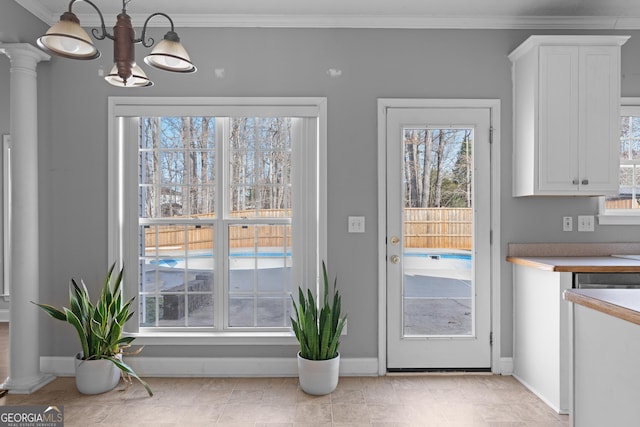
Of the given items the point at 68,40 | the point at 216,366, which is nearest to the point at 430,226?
the point at 216,366

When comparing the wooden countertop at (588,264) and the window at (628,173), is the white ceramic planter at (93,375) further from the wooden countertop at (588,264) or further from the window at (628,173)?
the window at (628,173)

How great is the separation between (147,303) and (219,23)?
2.14 m

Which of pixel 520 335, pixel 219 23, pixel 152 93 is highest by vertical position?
pixel 219 23

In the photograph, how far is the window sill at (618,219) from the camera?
3.16 meters

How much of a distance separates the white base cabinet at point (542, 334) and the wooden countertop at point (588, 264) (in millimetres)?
60

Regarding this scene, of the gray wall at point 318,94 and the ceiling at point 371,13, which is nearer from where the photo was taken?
the ceiling at point 371,13

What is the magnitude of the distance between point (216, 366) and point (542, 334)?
7.39 ft

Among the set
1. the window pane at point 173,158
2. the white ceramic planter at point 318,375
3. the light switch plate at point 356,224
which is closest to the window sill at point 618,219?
the light switch plate at point 356,224

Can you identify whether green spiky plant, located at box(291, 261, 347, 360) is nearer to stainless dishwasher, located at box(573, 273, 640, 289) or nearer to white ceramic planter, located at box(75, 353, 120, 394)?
white ceramic planter, located at box(75, 353, 120, 394)

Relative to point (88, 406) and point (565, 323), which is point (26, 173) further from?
point (565, 323)

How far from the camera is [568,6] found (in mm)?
2957

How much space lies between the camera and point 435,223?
3146mm

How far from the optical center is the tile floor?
246cm

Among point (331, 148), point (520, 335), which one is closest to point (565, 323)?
point (520, 335)
